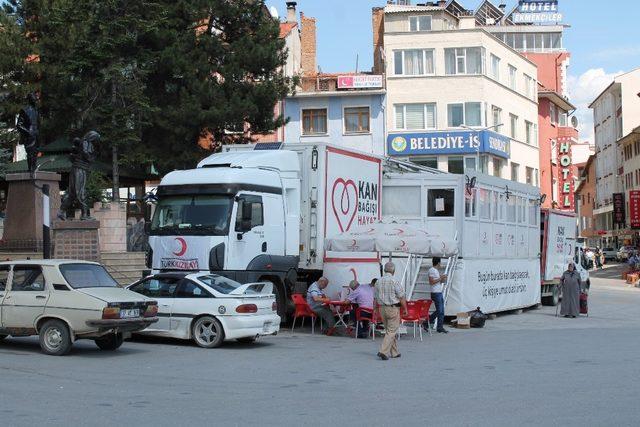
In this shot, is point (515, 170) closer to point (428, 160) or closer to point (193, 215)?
point (428, 160)

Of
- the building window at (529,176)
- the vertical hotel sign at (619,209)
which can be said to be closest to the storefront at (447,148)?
the building window at (529,176)

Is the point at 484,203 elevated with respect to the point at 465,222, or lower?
elevated

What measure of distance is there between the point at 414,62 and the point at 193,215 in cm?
3930

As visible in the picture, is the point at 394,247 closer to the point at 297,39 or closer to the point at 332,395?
the point at 332,395

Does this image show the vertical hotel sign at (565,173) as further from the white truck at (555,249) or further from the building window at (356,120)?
the white truck at (555,249)

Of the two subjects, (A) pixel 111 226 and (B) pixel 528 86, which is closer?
(A) pixel 111 226

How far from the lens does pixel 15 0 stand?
39.5 metres

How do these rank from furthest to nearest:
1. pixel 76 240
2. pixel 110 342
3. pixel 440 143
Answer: pixel 440 143 < pixel 76 240 < pixel 110 342

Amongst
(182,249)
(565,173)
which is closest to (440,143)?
(565,173)

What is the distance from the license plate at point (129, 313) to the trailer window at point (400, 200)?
406 inches

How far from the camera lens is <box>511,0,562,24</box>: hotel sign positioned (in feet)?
308

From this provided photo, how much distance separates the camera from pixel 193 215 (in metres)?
19.4

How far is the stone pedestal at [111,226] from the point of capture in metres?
29.8

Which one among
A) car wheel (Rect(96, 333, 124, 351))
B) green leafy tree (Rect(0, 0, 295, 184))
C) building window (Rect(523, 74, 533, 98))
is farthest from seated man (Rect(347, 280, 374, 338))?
building window (Rect(523, 74, 533, 98))
